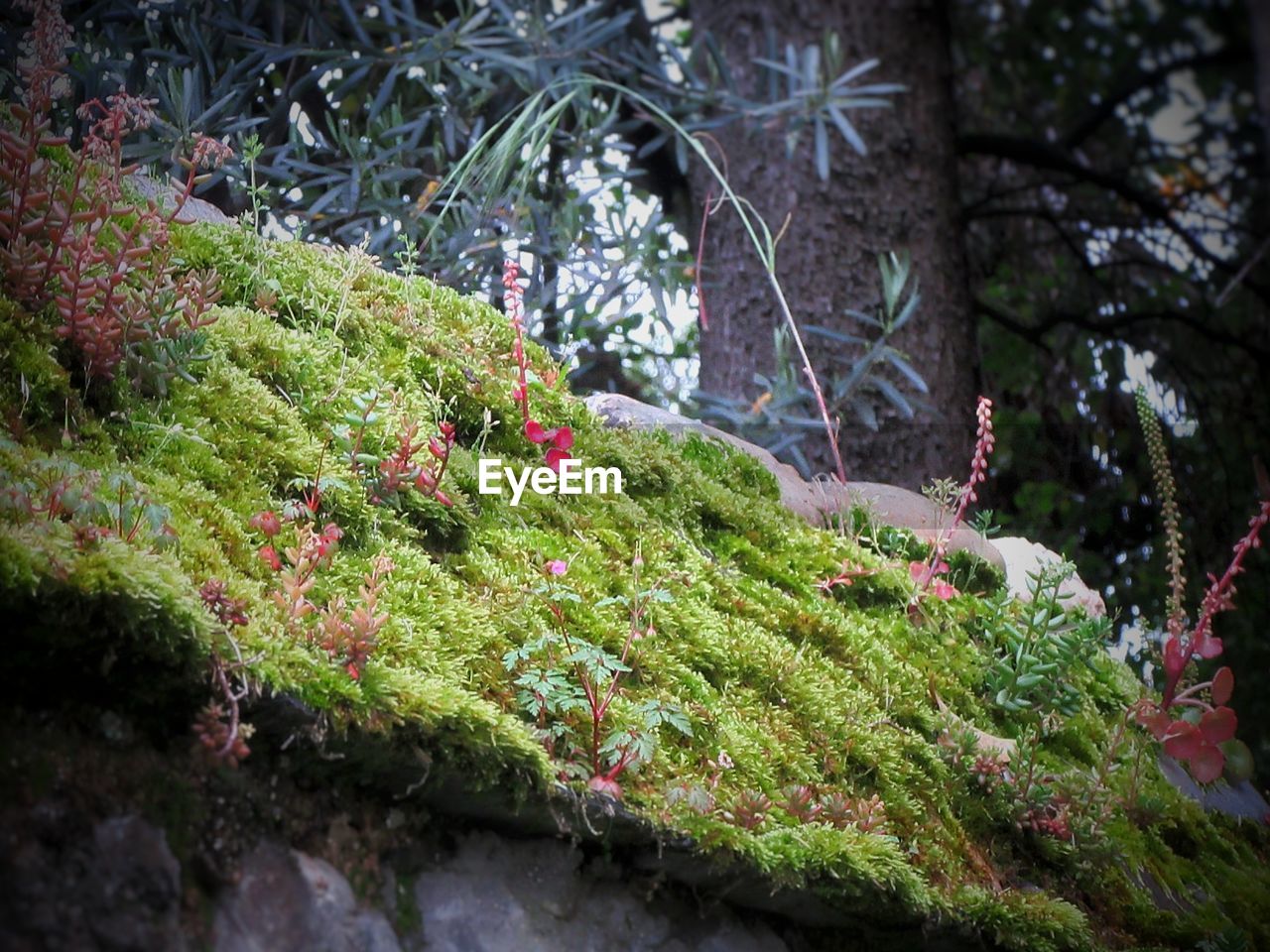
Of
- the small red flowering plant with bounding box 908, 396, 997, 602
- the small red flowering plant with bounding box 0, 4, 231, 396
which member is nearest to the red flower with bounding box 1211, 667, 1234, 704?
the small red flowering plant with bounding box 908, 396, 997, 602

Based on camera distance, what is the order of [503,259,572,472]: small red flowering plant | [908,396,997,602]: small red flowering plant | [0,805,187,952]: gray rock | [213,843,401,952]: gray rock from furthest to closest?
1. [908,396,997,602]: small red flowering plant
2. [503,259,572,472]: small red flowering plant
3. [213,843,401,952]: gray rock
4. [0,805,187,952]: gray rock

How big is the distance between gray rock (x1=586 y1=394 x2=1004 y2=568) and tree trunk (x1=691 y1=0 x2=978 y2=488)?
793mm

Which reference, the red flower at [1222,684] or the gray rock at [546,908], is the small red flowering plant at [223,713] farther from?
the red flower at [1222,684]

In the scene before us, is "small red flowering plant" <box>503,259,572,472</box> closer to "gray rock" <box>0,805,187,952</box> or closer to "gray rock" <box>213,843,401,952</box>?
"gray rock" <box>213,843,401,952</box>

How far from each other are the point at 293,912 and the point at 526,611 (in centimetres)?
84

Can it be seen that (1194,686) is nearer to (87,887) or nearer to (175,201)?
(87,887)

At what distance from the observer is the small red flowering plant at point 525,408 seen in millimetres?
2748

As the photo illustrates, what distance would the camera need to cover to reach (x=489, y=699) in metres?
2.06

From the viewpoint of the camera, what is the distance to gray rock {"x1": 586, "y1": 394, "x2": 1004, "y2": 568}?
3400 mm

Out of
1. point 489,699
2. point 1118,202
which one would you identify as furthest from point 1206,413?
point 489,699

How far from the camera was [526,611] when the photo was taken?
2.31 meters

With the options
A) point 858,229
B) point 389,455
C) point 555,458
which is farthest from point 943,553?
point 858,229

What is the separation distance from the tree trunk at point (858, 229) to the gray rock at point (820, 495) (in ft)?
2.60

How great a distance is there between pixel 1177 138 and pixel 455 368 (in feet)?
12.9
